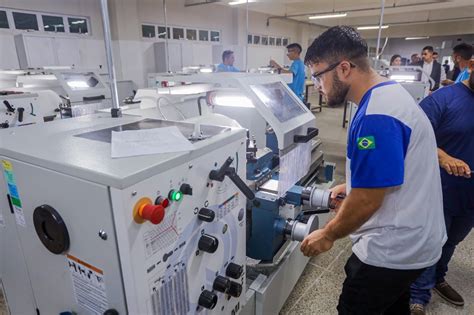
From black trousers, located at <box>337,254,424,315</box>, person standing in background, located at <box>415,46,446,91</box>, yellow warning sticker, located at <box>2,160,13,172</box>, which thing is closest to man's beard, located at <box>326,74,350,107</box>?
black trousers, located at <box>337,254,424,315</box>

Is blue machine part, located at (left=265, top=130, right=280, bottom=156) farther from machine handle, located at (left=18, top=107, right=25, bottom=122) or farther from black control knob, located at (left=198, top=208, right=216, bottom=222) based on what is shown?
machine handle, located at (left=18, top=107, right=25, bottom=122)

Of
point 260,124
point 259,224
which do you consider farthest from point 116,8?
point 259,224

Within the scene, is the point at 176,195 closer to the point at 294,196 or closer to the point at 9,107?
A: the point at 294,196

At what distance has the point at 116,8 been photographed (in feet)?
17.2

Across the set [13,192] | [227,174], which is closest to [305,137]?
[227,174]

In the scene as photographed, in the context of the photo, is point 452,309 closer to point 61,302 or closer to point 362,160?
point 362,160

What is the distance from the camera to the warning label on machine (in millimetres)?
684

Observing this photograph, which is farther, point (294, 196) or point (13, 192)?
point (294, 196)

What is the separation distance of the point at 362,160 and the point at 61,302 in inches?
35.8

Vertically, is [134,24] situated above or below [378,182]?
above

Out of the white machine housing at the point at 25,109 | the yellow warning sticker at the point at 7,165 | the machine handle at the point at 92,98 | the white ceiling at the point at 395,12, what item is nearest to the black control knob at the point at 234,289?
the yellow warning sticker at the point at 7,165

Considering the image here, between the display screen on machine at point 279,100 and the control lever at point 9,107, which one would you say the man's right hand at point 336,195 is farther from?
the control lever at point 9,107

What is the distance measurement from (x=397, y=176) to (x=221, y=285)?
60 centimetres

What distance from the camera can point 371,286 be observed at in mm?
964
